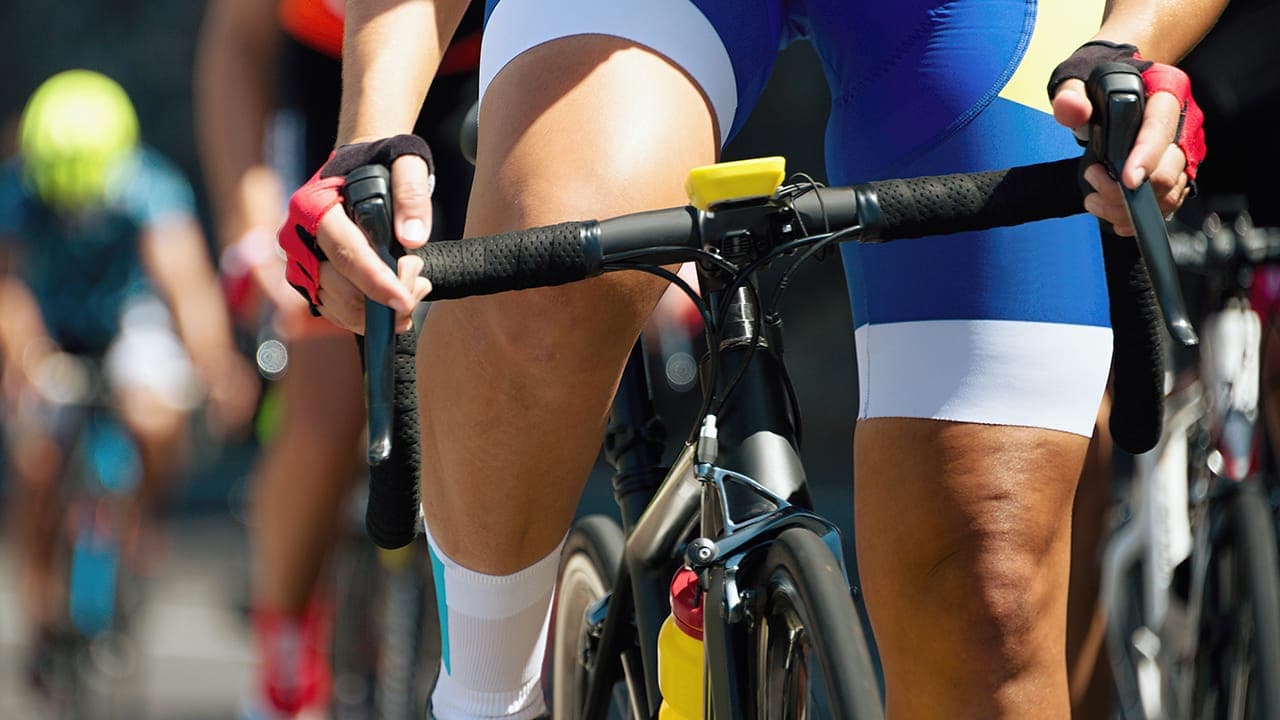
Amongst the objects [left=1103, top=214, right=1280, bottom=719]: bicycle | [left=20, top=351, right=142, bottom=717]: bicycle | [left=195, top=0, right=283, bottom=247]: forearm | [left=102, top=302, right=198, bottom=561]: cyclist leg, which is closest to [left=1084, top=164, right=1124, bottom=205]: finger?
[left=1103, top=214, right=1280, bottom=719]: bicycle

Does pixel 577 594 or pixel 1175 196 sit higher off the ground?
pixel 1175 196

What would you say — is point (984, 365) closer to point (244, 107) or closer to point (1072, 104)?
point (1072, 104)

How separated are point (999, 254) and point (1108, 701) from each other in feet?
4.84

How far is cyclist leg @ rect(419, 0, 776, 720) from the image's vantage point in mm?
1776

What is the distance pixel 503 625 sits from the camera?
1.98 meters

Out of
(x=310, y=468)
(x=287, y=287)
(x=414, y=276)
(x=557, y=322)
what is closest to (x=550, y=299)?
(x=557, y=322)

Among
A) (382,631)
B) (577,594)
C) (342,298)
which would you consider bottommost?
(382,631)

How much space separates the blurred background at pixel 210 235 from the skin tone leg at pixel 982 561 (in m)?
1.51

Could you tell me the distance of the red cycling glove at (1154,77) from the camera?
1.50 metres

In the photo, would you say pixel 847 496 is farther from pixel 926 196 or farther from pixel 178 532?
pixel 926 196

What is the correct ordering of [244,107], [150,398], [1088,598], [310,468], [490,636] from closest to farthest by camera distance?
[490,636] → [1088,598] → [310,468] → [244,107] → [150,398]

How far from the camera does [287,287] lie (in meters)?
3.67

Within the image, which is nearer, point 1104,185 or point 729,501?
point 1104,185

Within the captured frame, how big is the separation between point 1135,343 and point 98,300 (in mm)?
4917
